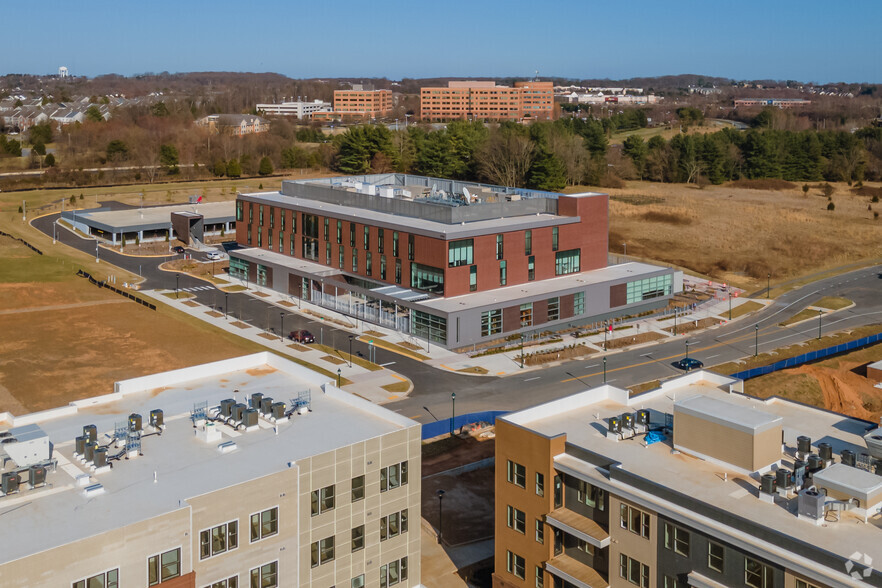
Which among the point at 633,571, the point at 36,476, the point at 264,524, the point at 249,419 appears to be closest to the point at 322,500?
the point at 264,524

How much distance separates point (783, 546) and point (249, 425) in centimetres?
1985

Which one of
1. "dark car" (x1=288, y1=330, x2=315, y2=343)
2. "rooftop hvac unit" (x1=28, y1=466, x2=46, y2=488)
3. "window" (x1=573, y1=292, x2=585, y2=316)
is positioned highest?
"rooftop hvac unit" (x1=28, y1=466, x2=46, y2=488)

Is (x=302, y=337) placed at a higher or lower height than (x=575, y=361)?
higher

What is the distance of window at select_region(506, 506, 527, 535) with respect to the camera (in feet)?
115

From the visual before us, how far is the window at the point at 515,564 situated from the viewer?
35.2m

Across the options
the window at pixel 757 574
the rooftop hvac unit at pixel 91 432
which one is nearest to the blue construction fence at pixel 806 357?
the window at pixel 757 574

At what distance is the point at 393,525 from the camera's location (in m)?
33.9

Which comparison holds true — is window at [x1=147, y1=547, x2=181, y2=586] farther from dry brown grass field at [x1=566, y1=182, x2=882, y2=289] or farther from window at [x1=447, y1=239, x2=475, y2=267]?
dry brown grass field at [x1=566, y1=182, x2=882, y2=289]

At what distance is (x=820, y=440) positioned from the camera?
115 feet

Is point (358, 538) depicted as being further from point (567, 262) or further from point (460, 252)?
point (567, 262)

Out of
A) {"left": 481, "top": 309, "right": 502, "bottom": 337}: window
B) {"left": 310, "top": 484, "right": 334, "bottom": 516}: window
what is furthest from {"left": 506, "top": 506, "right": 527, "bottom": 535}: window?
{"left": 481, "top": 309, "right": 502, "bottom": 337}: window

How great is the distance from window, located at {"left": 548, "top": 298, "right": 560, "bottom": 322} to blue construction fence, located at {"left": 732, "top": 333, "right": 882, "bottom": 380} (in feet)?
58.4

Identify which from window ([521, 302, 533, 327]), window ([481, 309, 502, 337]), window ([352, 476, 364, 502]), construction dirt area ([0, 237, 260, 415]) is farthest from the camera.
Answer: window ([521, 302, 533, 327])

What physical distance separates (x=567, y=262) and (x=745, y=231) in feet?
155
